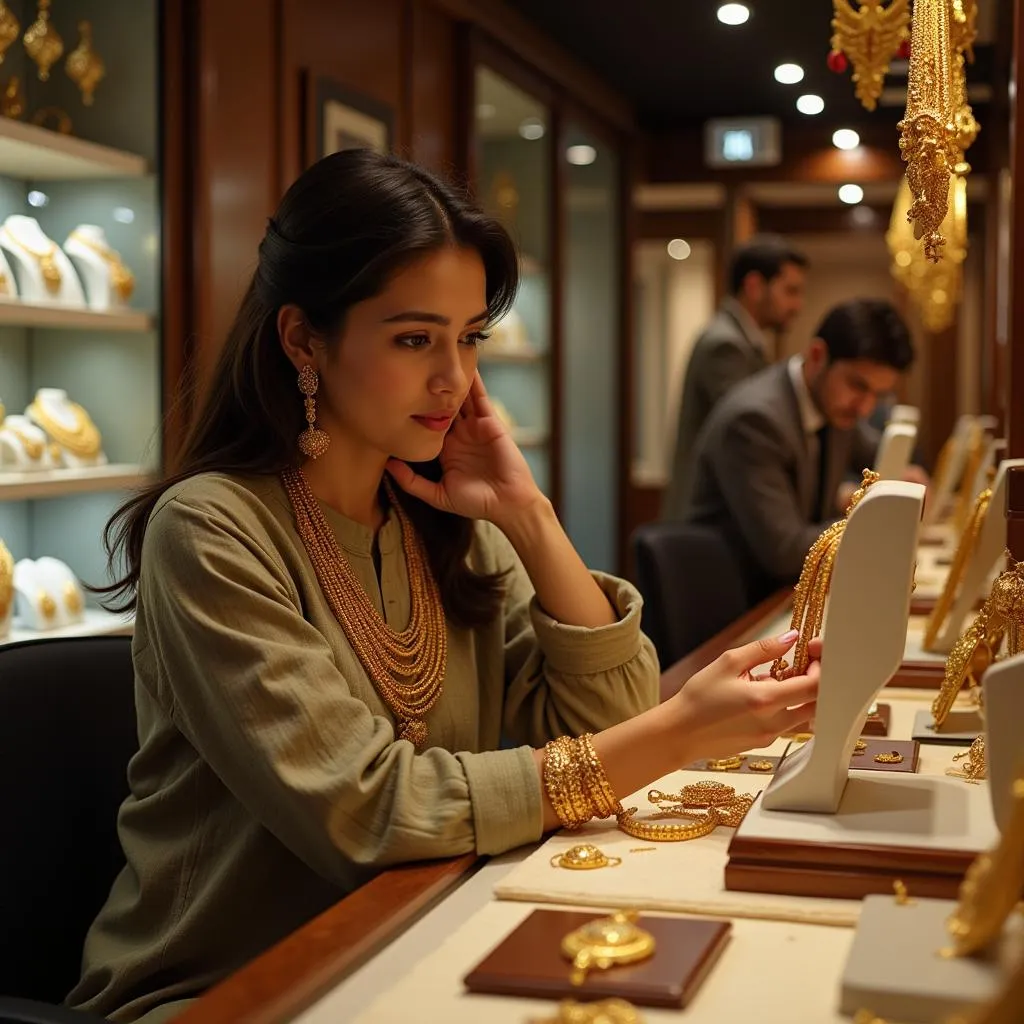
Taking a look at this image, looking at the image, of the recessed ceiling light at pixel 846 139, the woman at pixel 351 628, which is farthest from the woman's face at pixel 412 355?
the recessed ceiling light at pixel 846 139

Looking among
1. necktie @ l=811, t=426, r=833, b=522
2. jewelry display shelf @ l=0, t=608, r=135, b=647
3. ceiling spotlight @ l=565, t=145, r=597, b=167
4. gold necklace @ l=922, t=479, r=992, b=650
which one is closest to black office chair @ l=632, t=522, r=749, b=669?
necktie @ l=811, t=426, r=833, b=522

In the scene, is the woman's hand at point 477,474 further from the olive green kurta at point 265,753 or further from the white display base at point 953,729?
the white display base at point 953,729

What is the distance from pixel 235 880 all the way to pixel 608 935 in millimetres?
544

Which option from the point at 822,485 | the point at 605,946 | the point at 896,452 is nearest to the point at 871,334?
the point at 822,485

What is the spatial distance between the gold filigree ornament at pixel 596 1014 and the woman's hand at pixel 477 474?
892 millimetres

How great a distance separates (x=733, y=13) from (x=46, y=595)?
3694mm

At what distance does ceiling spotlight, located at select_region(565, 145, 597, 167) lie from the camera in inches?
267

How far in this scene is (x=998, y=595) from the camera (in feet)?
5.20

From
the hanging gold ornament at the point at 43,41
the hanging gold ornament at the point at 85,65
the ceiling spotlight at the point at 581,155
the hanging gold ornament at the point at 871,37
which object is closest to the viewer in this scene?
the hanging gold ornament at the point at 871,37

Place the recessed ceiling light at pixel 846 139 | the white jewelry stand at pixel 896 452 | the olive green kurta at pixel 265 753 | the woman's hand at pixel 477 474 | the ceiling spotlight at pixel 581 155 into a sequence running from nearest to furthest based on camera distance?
the olive green kurta at pixel 265 753 < the woman's hand at pixel 477 474 < the white jewelry stand at pixel 896 452 < the ceiling spotlight at pixel 581 155 < the recessed ceiling light at pixel 846 139

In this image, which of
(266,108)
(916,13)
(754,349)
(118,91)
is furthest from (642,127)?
(916,13)

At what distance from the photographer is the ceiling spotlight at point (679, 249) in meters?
9.54

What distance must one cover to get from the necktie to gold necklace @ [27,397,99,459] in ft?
6.49

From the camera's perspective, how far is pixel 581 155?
23.1 ft
